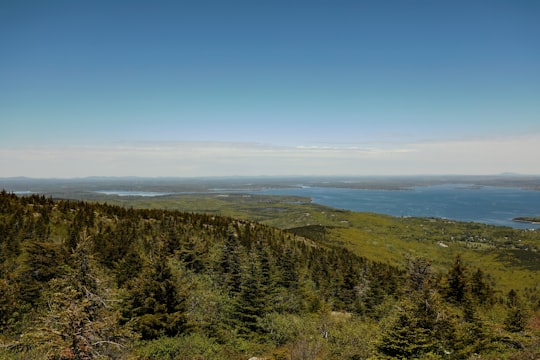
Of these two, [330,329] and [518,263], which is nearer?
[330,329]

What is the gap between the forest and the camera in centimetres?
1494

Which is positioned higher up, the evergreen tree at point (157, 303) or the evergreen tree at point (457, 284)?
the evergreen tree at point (157, 303)

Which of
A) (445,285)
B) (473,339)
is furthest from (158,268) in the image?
(445,285)

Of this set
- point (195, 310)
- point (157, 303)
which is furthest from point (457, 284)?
point (157, 303)

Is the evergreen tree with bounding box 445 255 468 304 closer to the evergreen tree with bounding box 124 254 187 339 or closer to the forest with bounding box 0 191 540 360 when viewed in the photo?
the forest with bounding box 0 191 540 360

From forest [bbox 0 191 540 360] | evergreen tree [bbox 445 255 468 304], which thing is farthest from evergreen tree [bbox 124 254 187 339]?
evergreen tree [bbox 445 255 468 304]

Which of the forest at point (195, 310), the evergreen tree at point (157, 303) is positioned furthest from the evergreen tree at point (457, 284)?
the evergreen tree at point (157, 303)

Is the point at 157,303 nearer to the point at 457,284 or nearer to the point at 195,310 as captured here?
the point at 195,310

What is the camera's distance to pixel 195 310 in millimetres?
27766

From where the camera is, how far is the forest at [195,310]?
1494 centimetres

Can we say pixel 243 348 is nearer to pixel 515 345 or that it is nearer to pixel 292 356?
pixel 292 356

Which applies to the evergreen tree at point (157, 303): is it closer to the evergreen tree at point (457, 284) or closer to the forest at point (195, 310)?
the forest at point (195, 310)

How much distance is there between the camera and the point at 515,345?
2017cm

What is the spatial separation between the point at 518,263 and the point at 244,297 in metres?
170
